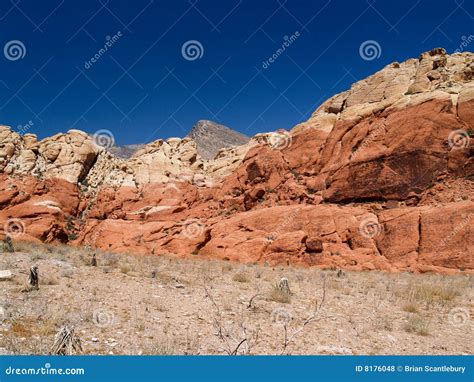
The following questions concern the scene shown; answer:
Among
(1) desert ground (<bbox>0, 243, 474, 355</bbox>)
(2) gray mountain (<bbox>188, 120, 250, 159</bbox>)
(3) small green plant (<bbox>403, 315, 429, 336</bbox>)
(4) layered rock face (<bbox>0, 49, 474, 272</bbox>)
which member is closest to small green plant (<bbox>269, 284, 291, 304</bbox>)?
(1) desert ground (<bbox>0, 243, 474, 355</bbox>)

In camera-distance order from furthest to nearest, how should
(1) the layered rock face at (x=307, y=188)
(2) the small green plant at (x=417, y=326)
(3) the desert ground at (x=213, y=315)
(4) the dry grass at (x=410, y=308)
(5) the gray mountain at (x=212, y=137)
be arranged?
(5) the gray mountain at (x=212, y=137), (1) the layered rock face at (x=307, y=188), (4) the dry grass at (x=410, y=308), (2) the small green plant at (x=417, y=326), (3) the desert ground at (x=213, y=315)

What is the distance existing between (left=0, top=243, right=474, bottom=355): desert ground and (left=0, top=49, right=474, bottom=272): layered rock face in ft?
34.6

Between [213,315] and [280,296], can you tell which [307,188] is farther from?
[213,315]

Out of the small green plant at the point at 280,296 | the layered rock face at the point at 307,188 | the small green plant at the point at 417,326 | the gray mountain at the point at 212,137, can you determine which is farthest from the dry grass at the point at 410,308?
the gray mountain at the point at 212,137

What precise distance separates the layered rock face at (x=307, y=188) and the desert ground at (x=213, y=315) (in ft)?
34.6

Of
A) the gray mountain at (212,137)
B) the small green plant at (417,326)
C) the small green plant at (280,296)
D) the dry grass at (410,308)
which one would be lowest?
the small green plant at (417,326)

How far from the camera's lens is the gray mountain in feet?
474

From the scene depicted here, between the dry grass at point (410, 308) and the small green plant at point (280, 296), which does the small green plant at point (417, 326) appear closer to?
the dry grass at point (410, 308)

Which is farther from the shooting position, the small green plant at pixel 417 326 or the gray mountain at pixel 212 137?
the gray mountain at pixel 212 137

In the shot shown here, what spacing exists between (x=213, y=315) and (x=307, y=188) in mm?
23373

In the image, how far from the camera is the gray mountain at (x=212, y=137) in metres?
144

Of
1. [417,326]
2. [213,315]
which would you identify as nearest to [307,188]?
[417,326]

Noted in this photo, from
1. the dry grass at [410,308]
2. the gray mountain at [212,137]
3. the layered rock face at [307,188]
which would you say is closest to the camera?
the dry grass at [410,308]

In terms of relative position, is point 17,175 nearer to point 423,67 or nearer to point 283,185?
point 283,185
